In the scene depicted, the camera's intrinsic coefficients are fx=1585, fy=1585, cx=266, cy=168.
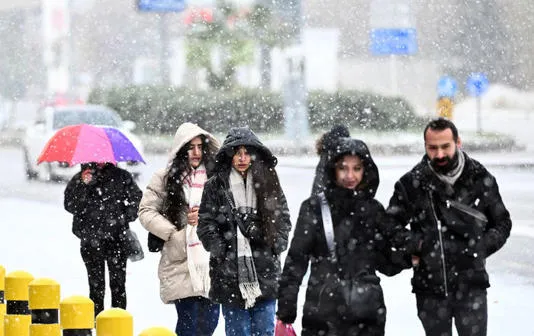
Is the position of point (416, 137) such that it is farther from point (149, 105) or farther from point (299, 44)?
point (149, 105)

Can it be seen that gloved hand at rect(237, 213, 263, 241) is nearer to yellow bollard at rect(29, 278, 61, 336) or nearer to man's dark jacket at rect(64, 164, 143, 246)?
yellow bollard at rect(29, 278, 61, 336)

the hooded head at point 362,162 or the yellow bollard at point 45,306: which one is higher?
the hooded head at point 362,162

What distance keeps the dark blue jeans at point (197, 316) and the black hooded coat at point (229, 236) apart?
2.41 ft

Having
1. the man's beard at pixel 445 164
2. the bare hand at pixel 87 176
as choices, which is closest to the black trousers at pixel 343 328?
the man's beard at pixel 445 164

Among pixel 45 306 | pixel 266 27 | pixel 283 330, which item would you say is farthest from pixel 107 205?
pixel 266 27

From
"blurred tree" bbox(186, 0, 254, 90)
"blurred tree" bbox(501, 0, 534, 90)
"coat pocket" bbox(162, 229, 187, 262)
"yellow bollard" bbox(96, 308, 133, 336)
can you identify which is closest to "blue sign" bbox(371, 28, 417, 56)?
"blurred tree" bbox(186, 0, 254, 90)

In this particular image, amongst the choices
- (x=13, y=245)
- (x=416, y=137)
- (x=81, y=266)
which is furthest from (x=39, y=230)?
(x=416, y=137)

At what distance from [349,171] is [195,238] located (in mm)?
2391

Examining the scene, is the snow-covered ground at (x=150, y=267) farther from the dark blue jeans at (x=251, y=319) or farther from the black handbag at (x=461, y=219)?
the black handbag at (x=461, y=219)

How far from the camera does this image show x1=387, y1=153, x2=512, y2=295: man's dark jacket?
684cm

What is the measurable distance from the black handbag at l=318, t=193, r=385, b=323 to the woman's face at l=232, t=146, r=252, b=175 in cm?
136

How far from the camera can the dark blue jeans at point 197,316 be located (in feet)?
28.3

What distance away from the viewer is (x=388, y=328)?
10.5 meters

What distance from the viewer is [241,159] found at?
7840 millimetres
